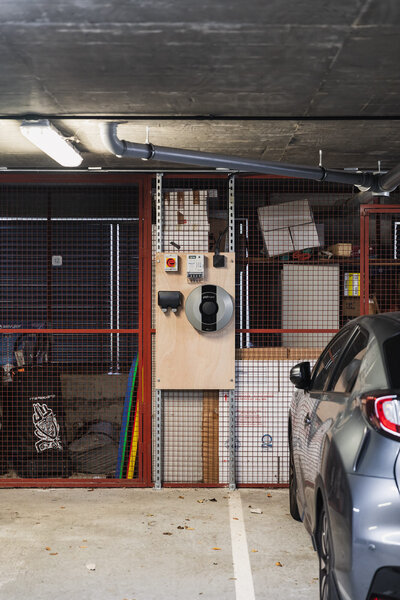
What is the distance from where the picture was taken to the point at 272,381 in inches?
250

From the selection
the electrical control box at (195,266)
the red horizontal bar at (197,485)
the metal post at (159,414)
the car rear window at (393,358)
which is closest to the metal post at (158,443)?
the metal post at (159,414)

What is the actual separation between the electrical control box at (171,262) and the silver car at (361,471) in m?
2.88

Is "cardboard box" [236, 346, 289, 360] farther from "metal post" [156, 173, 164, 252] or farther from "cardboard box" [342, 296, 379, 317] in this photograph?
"metal post" [156, 173, 164, 252]

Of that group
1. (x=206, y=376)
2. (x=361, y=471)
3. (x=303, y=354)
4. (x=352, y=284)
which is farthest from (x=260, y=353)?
(x=361, y=471)

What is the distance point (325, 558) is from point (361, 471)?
88 centimetres

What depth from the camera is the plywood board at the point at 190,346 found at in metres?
6.26

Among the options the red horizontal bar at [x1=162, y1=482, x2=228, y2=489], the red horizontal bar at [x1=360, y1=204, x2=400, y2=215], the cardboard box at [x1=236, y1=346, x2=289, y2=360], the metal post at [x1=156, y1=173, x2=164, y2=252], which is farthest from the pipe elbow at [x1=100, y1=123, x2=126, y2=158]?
the red horizontal bar at [x1=162, y1=482, x2=228, y2=489]

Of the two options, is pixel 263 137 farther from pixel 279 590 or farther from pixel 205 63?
pixel 279 590

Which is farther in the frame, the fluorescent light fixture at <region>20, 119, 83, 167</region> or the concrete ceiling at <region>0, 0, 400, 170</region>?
the fluorescent light fixture at <region>20, 119, 83, 167</region>

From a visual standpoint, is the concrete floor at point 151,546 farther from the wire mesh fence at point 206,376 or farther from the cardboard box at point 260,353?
the cardboard box at point 260,353

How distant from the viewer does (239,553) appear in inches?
183

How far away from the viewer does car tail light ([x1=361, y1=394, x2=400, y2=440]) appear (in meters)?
2.57

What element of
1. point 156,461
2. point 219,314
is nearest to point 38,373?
point 156,461

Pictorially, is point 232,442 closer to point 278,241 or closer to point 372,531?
point 278,241
